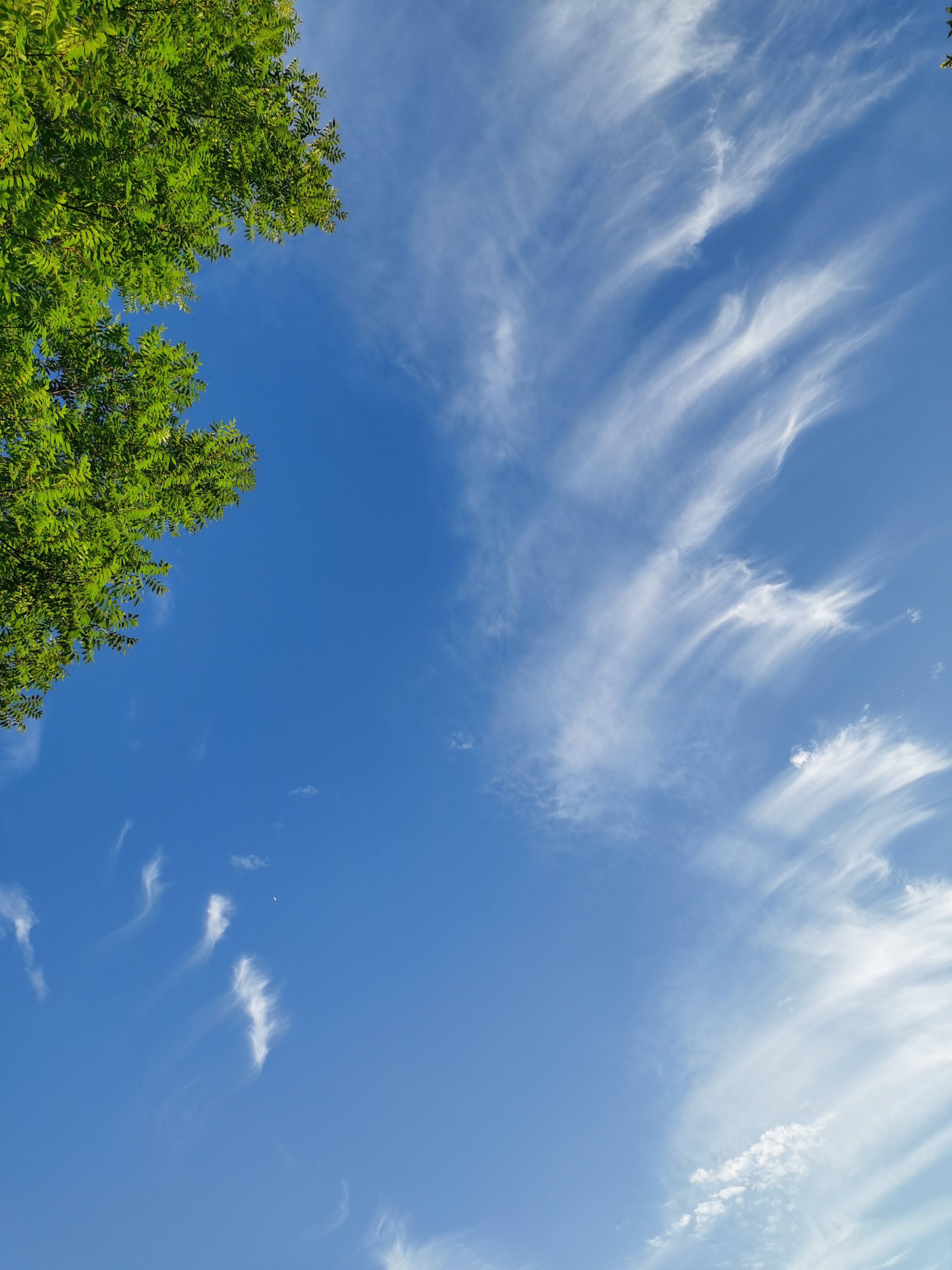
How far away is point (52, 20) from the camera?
271 inches

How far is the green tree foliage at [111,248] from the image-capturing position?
27.1ft

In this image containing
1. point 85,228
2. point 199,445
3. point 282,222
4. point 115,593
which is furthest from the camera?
point 282,222

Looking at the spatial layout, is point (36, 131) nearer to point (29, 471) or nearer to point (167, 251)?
point (167, 251)

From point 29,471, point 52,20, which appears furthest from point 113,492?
point 52,20

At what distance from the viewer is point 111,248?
9414mm

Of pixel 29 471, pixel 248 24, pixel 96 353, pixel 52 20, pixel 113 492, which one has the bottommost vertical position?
pixel 29 471

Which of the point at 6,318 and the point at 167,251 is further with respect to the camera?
the point at 167,251

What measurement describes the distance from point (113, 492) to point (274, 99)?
8.47 m

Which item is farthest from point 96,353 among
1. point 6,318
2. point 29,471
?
point 29,471

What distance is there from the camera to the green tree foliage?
Answer: 827cm

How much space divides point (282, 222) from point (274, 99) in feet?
6.56

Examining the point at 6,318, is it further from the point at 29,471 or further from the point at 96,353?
the point at 29,471

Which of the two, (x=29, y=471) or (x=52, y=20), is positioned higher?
Result: (x=52, y=20)

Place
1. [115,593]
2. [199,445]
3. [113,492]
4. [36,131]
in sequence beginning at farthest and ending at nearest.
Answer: [199,445] < [115,593] < [113,492] < [36,131]
